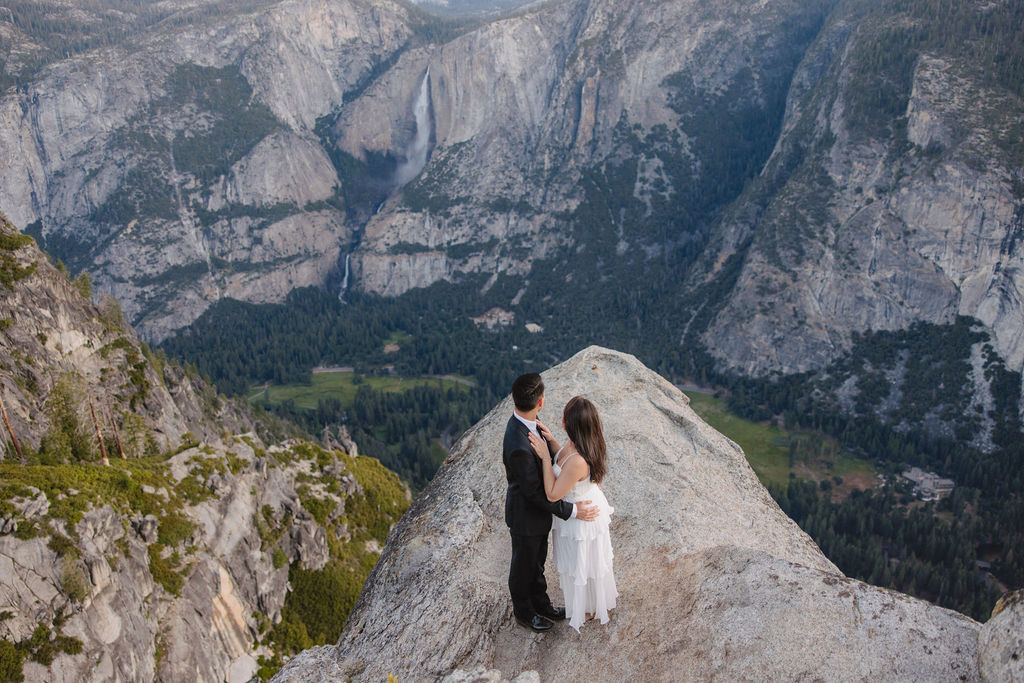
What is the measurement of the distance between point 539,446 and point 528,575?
8.62 ft

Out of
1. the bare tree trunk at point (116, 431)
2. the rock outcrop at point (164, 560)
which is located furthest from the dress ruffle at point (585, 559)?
the bare tree trunk at point (116, 431)

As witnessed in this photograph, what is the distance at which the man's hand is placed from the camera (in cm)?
1040

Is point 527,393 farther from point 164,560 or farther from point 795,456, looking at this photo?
point 795,456

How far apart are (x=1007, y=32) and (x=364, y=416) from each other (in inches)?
5939

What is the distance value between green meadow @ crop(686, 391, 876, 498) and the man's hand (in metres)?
85.4

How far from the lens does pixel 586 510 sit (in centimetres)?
1039

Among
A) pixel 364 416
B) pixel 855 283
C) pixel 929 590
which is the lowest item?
pixel 364 416

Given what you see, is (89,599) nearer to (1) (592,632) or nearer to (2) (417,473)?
(1) (592,632)

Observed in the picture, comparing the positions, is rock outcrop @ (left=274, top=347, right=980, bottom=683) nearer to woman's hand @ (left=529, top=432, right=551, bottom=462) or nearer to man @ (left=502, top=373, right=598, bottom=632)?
man @ (left=502, top=373, right=598, bottom=632)

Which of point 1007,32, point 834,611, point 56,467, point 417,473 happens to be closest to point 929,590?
point 417,473

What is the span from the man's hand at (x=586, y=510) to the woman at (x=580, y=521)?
0.09 meters

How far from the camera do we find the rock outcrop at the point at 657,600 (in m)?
9.52

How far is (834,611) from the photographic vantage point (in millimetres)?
9969

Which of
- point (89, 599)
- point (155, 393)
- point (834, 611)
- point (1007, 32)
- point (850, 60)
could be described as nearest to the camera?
point (834, 611)
